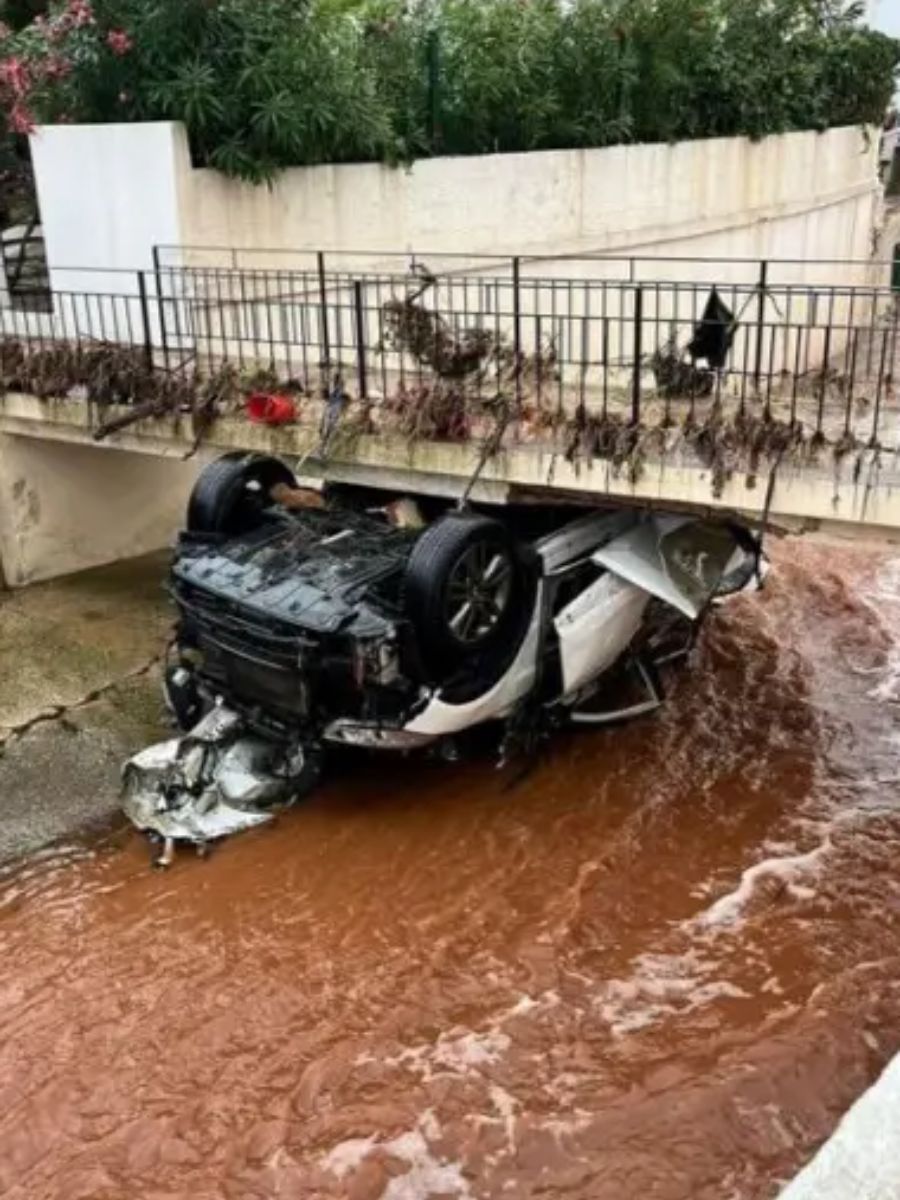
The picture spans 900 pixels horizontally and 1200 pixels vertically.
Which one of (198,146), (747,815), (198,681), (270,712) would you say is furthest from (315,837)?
(198,146)

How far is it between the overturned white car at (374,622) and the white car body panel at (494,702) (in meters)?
0.01

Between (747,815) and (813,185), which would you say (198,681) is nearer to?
(747,815)

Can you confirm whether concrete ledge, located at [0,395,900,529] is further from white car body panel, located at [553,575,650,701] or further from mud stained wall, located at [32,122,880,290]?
mud stained wall, located at [32,122,880,290]

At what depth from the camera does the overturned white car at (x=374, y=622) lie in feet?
21.4

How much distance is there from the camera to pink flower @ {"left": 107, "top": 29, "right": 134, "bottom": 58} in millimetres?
9875

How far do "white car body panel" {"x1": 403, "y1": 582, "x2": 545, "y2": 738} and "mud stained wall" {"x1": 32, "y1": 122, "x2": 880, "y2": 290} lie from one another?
522cm

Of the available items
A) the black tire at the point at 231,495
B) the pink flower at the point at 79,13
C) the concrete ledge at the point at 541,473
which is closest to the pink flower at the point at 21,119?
the pink flower at the point at 79,13

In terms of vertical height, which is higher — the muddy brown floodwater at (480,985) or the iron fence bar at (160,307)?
the iron fence bar at (160,307)

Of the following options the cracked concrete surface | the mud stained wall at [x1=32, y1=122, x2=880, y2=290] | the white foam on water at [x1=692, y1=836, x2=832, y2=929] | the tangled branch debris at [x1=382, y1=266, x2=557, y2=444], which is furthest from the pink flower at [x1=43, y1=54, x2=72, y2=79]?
the white foam on water at [x1=692, y1=836, x2=832, y2=929]

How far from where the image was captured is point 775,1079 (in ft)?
16.8

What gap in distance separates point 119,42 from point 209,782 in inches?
259

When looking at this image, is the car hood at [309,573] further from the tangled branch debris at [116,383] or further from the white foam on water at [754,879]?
the white foam on water at [754,879]

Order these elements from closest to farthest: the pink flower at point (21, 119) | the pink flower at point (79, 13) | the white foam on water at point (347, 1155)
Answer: the white foam on water at point (347, 1155)
the pink flower at point (79, 13)
the pink flower at point (21, 119)

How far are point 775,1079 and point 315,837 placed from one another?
2949 millimetres
